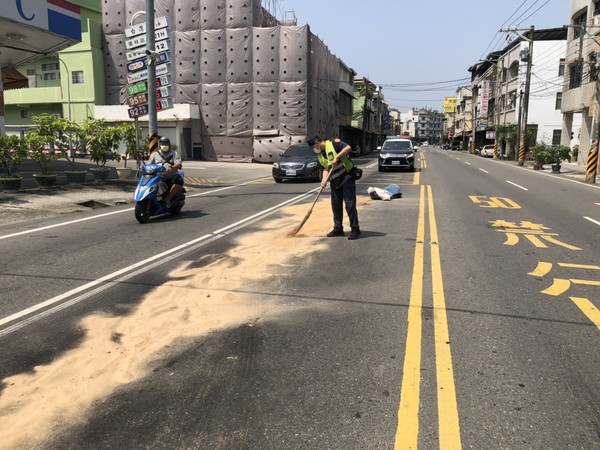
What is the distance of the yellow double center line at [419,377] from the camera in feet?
8.94

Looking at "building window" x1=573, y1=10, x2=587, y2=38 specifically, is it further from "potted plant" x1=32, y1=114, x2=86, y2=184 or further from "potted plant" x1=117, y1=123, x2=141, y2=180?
"potted plant" x1=32, y1=114, x2=86, y2=184

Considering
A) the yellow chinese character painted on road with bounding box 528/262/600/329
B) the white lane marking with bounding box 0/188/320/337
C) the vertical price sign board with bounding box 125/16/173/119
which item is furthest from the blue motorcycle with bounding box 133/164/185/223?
the vertical price sign board with bounding box 125/16/173/119

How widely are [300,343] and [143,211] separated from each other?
6807 millimetres

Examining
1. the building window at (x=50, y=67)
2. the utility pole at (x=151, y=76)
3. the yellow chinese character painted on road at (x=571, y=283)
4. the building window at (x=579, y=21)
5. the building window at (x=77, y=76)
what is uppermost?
the building window at (x=579, y=21)

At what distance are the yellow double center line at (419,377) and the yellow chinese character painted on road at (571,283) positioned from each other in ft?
4.02

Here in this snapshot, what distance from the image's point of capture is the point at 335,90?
48.9 meters

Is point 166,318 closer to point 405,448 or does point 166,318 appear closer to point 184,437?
point 184,437

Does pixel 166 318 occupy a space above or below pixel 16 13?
below

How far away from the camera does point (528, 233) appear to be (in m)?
8.79

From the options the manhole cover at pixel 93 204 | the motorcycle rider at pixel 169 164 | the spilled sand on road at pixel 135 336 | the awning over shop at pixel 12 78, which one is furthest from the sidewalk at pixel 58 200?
the awning over shop at pixel 12 78

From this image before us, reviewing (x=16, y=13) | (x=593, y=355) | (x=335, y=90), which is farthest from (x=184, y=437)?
(x=335, y=90)

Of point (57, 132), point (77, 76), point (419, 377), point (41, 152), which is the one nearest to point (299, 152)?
point (57, 132)

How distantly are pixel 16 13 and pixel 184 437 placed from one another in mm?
15455

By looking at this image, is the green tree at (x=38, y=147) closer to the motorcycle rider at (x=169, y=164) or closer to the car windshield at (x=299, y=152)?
the motorcycle rider at (x=169, y=164)
